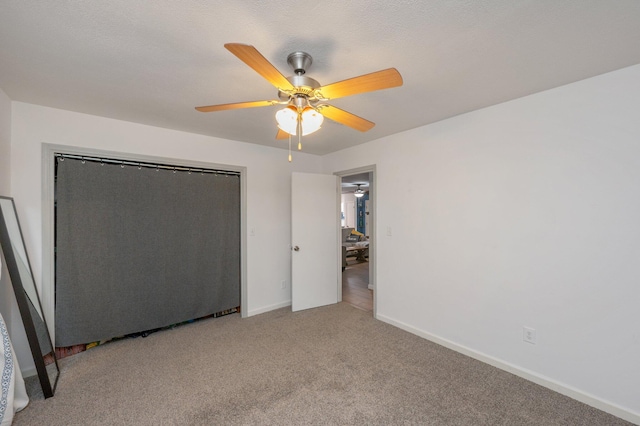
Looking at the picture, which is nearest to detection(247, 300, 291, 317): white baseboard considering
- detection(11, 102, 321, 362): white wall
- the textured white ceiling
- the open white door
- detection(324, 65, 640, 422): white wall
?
detection(11, 102, 321, 362): white wall

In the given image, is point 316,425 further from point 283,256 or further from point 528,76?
point 528,76

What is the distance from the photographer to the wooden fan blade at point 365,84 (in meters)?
1.25

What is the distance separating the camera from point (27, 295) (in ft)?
7.19

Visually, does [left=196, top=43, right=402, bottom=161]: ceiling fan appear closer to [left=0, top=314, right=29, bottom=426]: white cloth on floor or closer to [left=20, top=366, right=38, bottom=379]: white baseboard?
[left=0, top=314, right=29, bottom=426]: white cloth on floor

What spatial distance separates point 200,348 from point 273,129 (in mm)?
2416

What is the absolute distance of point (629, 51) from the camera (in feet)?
5.24

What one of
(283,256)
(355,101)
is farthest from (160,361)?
(355,101)

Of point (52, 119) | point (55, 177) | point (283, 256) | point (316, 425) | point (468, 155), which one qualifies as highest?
point (52, 119)

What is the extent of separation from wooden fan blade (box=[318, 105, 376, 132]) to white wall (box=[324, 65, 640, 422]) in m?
1.31

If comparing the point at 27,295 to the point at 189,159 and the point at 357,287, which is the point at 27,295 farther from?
the point at 357,287

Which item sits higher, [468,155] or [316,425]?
[468,155]

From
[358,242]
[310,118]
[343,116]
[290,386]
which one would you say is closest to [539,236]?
[343,116]

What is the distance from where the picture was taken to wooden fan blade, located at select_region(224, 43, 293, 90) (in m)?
1.06

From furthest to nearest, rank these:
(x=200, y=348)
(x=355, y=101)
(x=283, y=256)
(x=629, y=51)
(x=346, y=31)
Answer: (x=283, y=256) → (x=200, y=348) → (x=355, y=101) → (x=629, y=51) → (x=346, y=31)
